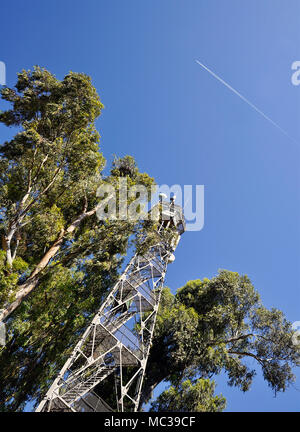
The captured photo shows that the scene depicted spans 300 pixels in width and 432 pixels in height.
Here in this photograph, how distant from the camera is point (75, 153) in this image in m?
10.4

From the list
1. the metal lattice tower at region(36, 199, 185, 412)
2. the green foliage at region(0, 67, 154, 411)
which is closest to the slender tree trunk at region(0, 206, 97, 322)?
the green foliage at region(0, 67, 154, 411)

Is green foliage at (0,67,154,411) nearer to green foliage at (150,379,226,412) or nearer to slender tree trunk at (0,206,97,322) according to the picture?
slender tree trunk at (0,206,97,322)

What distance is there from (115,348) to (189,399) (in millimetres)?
6433

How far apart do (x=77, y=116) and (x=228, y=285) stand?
14.0m

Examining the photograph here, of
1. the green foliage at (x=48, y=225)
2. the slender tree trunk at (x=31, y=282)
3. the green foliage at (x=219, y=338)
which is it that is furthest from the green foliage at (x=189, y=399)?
the slender tree trunk at (x=31, y=282)

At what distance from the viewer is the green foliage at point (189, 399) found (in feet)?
47.9

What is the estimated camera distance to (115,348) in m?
11.1

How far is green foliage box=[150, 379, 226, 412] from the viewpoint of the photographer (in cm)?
1459

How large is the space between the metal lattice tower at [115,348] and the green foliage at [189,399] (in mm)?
2030

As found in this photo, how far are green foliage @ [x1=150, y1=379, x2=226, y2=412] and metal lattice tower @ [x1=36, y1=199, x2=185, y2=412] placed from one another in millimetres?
2030

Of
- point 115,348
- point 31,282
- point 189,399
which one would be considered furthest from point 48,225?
point 189,399

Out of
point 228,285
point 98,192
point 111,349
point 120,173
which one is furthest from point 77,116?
point 228,285

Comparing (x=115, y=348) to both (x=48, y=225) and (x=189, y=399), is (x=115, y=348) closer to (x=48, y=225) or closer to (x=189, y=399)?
(x=48, y=225)
